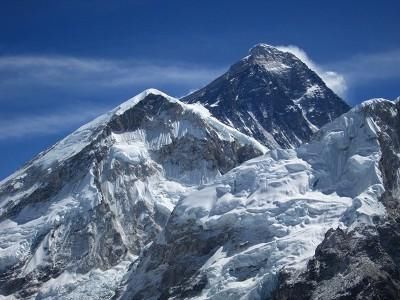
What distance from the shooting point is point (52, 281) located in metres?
167

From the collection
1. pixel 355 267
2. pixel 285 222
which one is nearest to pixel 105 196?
pixel 285 222

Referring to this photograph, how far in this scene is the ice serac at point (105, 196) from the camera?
168750 millimetres

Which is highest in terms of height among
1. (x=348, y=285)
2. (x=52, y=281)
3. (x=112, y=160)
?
(x=112, y=160)

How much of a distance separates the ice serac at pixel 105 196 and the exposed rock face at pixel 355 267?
117 ft

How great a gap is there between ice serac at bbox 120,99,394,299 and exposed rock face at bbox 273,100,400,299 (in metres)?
0.16

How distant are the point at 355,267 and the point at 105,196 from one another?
57.8m

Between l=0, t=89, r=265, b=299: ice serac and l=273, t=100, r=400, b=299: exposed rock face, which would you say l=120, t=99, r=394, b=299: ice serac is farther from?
l=0, t=89, r=265, b=299: ice serac

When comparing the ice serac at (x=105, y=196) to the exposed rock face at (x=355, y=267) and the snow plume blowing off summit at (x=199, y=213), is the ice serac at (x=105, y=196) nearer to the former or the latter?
the snow plume blowing off summit at (x=199, y=213)

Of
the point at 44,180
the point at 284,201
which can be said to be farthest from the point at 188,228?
the point at 44,180

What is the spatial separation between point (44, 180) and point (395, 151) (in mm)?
60419

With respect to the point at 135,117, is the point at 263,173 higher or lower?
lower

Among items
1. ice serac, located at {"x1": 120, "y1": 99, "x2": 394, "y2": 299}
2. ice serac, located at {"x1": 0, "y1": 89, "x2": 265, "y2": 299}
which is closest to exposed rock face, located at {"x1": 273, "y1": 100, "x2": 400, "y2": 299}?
ice serac, located at {"x1": 120, "y1": 99, "x2": 394, "y2": 299}

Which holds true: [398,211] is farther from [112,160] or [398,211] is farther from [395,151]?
[112,160]

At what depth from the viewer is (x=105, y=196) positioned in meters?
181
